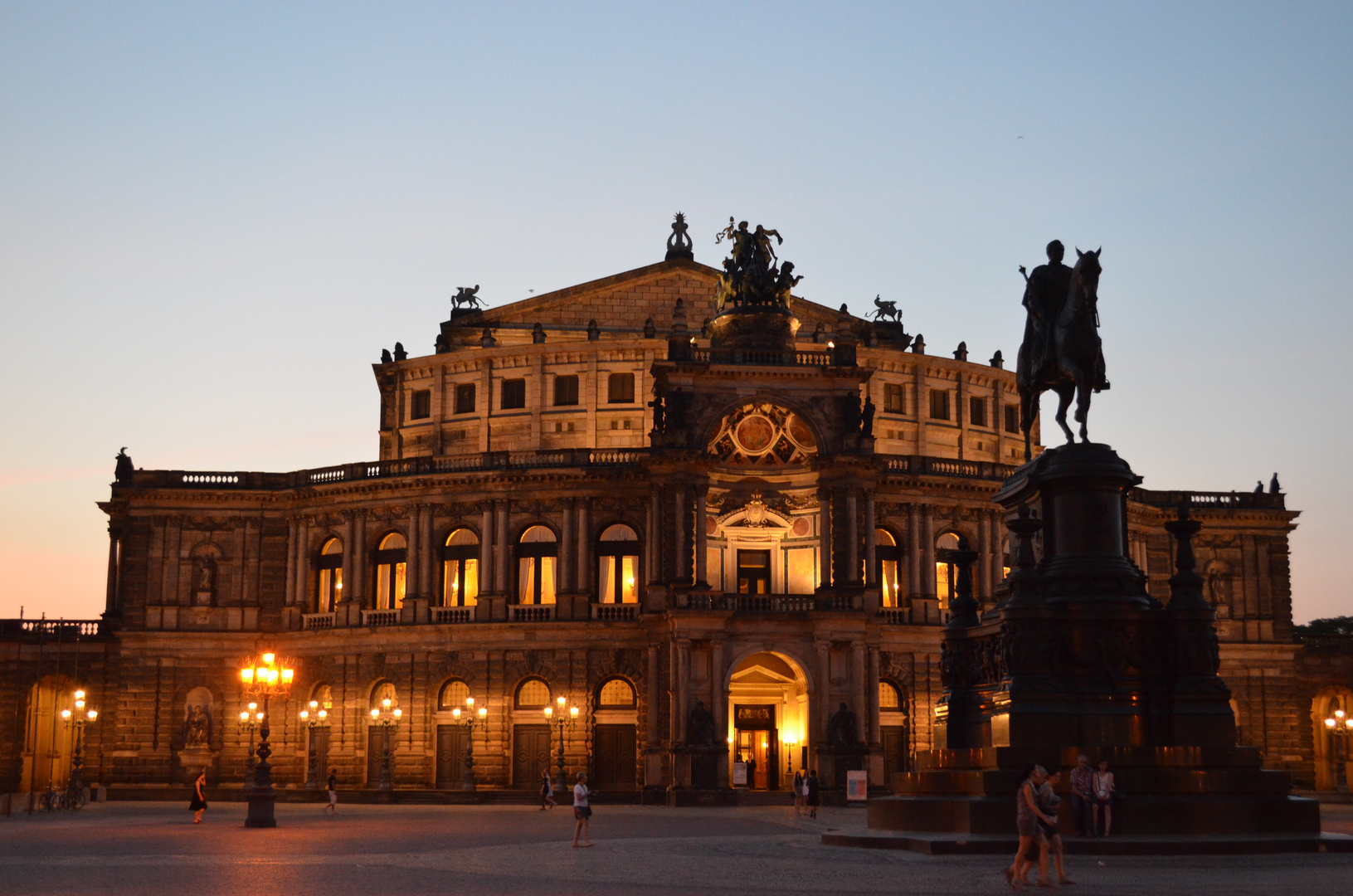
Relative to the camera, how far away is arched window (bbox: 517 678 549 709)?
6712 cm

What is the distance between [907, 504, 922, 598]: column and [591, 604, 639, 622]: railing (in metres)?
11.7

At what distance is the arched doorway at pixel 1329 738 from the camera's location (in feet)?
252

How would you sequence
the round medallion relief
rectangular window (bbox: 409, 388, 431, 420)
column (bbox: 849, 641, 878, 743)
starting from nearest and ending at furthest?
1. column (bbox: 849, 641, 878, 743)
2. the round medallion relief
3. rectangular window (bbox: 409, 388, 431, 420)

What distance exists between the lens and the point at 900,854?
2275 cm

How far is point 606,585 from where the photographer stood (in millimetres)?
67875

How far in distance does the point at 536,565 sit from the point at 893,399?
20503 mm

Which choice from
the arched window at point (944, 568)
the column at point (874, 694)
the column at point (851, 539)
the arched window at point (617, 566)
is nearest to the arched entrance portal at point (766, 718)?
the column at point (874, 694)

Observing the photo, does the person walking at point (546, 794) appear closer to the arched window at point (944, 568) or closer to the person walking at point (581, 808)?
the arched window at point (944, 568)

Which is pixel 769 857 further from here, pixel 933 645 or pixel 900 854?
pixel 933 645

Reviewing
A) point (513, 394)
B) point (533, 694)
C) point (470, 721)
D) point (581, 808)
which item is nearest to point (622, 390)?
point (513, 394)

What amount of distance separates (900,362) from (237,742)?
3554 cm

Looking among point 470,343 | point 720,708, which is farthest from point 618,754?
point 470,343

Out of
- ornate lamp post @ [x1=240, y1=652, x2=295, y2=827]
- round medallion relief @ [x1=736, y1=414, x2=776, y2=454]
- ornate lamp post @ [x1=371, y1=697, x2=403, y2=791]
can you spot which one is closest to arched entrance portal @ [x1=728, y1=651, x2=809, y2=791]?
round medallion relief @ [x1=736, y1=414, x2=776, y2=454]

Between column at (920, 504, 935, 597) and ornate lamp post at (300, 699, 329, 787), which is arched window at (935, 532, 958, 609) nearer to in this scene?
column at (920, 504, 935, 597)
